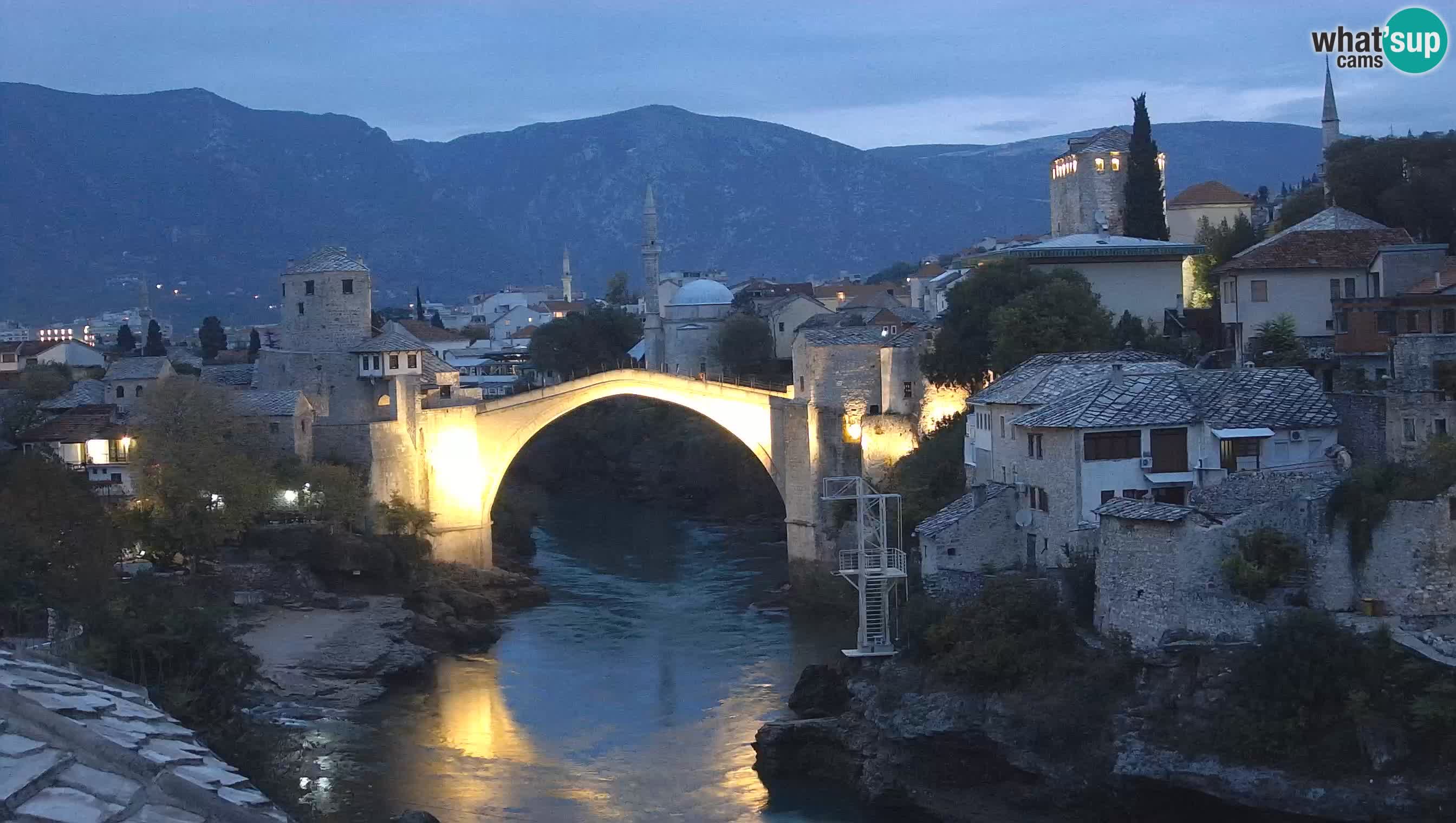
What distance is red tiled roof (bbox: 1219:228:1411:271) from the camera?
30094 millimetres

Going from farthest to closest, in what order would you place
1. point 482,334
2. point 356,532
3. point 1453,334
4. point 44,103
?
point 44,103 → point 482,334 → point 356,532 → point 1453,334

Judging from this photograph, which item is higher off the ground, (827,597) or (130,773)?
(130,773)

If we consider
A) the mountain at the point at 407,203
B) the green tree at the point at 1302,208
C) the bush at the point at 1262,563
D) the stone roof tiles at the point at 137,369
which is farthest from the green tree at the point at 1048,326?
the mountain at the point at 407,203

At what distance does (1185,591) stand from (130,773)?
1374 centimetres

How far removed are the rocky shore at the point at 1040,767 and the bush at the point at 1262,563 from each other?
3.14ft

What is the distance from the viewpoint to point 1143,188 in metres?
41.0

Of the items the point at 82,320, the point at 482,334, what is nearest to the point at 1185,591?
the point at 482,334

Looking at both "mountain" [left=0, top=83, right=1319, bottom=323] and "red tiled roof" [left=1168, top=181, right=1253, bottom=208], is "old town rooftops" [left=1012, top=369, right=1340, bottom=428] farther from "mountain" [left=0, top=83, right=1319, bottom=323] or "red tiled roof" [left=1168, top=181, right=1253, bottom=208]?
"mountain" [left=0, top=83, right=1319, bottom=323]

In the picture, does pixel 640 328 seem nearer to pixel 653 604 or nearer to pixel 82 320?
pixel 653 604

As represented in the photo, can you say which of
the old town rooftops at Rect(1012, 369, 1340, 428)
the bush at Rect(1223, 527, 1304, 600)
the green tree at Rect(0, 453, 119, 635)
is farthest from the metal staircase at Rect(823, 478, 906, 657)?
the green tree at Rect(0, 453, 119, 635)

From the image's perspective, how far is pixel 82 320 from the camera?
362 feet

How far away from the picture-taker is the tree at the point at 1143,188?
41000 millimetres

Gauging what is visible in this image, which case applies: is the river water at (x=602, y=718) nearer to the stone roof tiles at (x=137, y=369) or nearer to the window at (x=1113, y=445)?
the window at (x=1113, y=445)

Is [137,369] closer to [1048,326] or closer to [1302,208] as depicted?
[1048,326]
